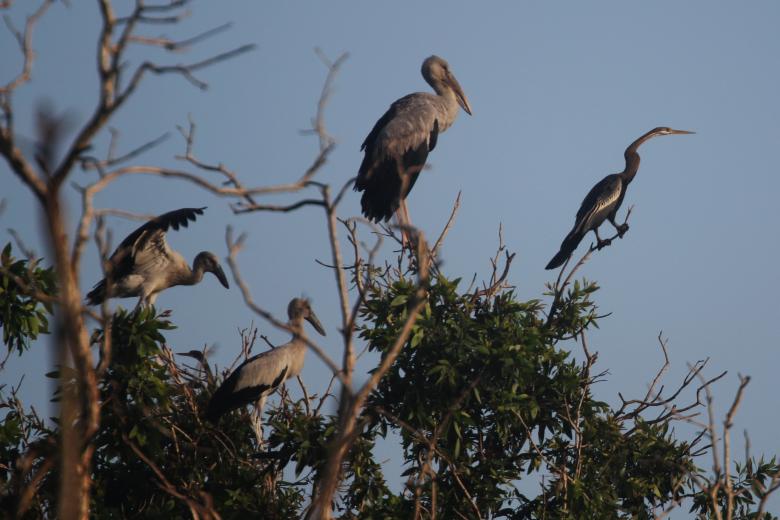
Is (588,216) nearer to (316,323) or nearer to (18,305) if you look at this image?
(316,323)

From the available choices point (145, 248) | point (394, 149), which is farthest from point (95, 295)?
point (394, 149)

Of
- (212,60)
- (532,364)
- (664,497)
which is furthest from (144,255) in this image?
(212,60)

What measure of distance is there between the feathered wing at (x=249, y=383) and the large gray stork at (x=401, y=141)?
181cm

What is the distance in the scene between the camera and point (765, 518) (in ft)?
23.7

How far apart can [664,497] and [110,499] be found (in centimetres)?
392

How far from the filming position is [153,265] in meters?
9.85

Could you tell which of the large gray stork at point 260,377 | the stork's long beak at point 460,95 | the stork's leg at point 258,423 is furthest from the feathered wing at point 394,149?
the stork's leg at point 258,423

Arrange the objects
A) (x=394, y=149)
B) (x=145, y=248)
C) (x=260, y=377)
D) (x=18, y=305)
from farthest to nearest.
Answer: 1. (x=394, y=149)
2. (x=145, y=248)
3. (x=260, y=377)
4. (x=18, y=305)

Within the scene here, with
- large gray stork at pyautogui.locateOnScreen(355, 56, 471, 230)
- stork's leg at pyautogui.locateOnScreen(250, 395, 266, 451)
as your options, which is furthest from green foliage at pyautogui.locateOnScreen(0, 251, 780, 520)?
large gray stork at pyautogui.locateOnScreen(355, 56, 471, 230)

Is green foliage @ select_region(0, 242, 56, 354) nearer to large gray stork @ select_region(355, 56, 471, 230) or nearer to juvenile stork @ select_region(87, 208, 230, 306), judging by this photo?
juvenile stork @ select_region(87, 208, 230, 306)

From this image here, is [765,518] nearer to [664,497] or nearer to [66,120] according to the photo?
[664,497]

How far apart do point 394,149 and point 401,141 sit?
0.19 meters

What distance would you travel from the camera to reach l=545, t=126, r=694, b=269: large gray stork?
1047 cm

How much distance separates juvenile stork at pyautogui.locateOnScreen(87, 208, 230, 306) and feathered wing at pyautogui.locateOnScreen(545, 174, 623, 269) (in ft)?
11.3
